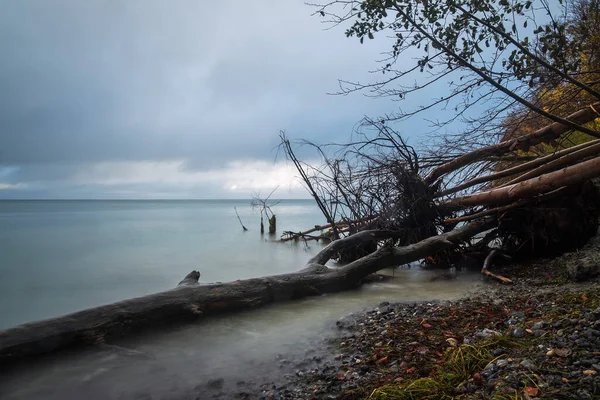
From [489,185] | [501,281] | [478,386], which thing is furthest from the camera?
[489,185]

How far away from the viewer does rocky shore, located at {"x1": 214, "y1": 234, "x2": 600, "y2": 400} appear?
1922mm

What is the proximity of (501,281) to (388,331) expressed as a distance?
2.77 m

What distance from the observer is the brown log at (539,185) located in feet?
17.9

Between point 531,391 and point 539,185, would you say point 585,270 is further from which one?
point 531,391

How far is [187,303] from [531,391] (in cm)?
322

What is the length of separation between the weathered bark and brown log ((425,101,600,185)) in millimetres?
1766

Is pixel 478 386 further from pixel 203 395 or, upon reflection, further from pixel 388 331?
pixel 203 395

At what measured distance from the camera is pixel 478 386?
1977mm

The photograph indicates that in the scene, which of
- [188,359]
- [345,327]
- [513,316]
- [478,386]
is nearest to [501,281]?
[513,316]

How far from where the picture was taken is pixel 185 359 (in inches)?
129

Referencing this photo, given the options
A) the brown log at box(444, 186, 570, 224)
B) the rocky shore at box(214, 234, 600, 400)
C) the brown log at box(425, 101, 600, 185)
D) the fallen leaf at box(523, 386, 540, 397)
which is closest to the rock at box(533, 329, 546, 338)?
the rocky shore at box(214, 234, 600, 400)

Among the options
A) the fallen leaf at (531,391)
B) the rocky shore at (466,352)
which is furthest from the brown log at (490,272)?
the fallen leaf at (531,391)

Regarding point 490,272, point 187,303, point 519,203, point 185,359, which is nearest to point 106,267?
point 187,303

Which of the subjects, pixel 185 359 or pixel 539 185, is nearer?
pixel 185 359
